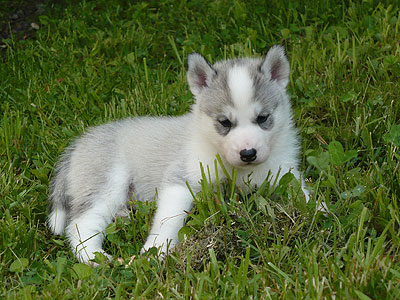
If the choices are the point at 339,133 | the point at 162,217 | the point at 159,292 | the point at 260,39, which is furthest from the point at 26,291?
the point at 260,39

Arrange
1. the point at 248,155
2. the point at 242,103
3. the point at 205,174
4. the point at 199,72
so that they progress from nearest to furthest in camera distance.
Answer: the point at 248,155, the point at 242,103, the point at 205,174, the point at 199,72

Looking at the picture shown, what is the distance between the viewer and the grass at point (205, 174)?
9.78 ft

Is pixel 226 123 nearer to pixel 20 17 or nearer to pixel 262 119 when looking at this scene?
pixel 262 119

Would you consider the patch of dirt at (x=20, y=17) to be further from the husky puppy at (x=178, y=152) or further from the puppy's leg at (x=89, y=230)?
the puppy's leg at (x=89, y=230)

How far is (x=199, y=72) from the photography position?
13.0 feet

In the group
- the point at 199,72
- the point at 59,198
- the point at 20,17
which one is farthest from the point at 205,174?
the point at 20,17

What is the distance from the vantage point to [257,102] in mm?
3609

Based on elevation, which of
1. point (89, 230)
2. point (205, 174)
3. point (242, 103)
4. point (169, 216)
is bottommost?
point (89, 230)

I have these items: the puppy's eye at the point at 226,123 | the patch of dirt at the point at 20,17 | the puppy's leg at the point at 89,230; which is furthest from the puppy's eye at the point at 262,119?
the patch of dirt at the point at 20,17

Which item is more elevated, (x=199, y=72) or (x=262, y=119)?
(x=199, y=72)

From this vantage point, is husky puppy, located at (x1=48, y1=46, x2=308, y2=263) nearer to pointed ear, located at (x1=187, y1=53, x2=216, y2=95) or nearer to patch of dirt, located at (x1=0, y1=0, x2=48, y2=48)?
pointed ear, located at (x1=187, y1=53, x2=216, y2=95)

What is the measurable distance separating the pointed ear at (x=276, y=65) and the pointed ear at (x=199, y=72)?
355 mm

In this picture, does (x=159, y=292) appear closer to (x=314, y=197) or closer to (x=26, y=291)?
(x=26, y=291)

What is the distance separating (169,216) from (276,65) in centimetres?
126
